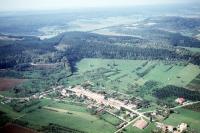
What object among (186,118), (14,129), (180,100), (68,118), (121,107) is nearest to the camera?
(14,129)

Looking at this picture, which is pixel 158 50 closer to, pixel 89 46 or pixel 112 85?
pixel 89 46

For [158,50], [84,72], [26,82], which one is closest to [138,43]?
[158,50]

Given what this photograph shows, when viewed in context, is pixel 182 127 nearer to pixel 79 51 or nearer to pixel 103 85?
pixel 103 85

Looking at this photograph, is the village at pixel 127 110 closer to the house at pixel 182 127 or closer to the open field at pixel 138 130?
the house at pixel 182 127

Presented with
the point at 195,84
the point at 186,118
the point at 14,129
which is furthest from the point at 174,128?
the point at 14,129

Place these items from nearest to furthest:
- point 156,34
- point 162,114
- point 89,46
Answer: point 162,114 < point 89,46 < point 156,34

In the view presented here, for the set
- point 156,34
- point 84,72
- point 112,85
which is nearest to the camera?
point 112,85

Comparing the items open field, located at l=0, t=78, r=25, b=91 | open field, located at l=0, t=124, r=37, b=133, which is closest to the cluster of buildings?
open field, located at l=0, t=124, r=37, b=133
